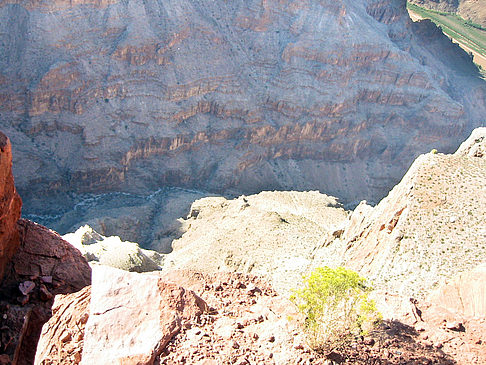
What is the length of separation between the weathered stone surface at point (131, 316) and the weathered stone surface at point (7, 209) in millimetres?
3964

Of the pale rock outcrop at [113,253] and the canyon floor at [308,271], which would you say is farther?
the pale rock outcrop at [113,253]

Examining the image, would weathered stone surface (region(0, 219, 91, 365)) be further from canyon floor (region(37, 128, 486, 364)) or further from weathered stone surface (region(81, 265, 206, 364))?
weathered stone surface (region(81, 265, 206, 364))

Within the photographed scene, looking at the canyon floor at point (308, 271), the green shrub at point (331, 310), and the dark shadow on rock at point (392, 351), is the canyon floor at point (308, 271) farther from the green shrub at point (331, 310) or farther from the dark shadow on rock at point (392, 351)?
the green shrub at point (331, 310)

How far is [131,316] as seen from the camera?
18.0 meters

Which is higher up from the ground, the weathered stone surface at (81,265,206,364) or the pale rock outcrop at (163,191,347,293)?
the weathered stone surface at (81,265,206,364)

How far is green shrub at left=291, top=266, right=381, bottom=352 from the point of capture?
64.1 ft

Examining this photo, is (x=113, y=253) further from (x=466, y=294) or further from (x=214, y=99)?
(x=214, y=99)

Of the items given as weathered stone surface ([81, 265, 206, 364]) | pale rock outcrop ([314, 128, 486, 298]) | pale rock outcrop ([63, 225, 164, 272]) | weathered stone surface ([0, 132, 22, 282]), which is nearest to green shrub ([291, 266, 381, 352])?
weathered stone surface ([81, 265, 206, 364])

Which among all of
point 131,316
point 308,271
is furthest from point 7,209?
point 308,271

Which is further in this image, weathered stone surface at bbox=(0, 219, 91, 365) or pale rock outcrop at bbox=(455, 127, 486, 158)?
pale rock outcrop at bbox=(455, 127, 486, 158)

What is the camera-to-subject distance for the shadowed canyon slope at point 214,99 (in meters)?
73.9

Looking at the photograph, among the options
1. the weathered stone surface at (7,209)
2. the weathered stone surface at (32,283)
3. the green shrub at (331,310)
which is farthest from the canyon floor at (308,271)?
the weathered stone surface at (7,209)

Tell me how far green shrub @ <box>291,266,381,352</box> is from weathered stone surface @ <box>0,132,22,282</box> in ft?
40.6

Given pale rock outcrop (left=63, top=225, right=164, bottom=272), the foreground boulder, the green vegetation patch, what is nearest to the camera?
the foreground boulder
